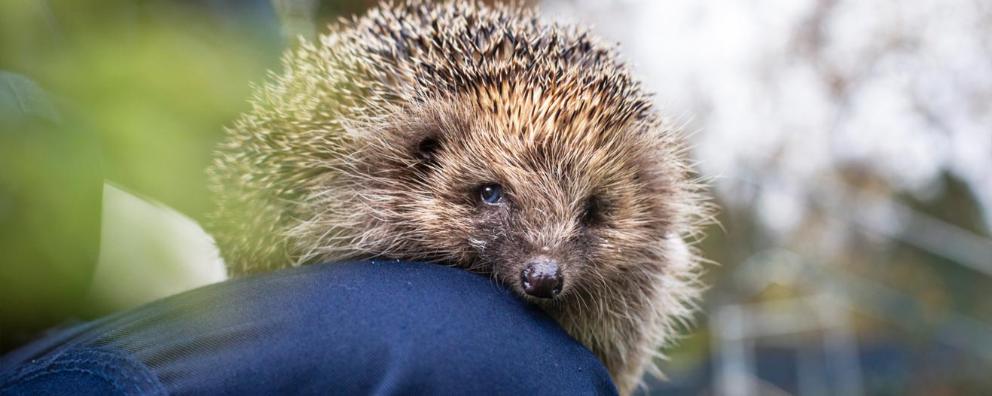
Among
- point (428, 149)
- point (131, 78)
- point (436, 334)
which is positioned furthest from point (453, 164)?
point (131, 78)

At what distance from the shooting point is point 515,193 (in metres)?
1.27

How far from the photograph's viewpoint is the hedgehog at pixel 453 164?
1292 mm

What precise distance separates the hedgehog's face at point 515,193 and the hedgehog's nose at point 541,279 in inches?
1.8

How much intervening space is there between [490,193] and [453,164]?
0.09 m

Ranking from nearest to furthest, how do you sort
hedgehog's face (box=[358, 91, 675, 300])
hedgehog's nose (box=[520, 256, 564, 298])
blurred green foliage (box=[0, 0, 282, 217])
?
blurred green foliage (box=[0, 0, 282, 217])
hedgehog's nose (box=[520, 256, 564, 298])
hedgehog's face (box=[358, 91, 675, 300])

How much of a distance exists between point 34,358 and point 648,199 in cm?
98

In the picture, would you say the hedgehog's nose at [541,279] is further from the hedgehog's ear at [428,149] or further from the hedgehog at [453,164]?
the hedgehog's ear at [428,149]

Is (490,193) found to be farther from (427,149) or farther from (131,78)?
(131,78)

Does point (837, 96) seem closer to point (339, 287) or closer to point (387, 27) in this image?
point (387, 27)

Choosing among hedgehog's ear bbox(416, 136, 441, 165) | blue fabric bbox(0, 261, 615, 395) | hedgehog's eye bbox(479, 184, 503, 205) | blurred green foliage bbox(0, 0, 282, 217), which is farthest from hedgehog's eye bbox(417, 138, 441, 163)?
blurred green foliage bbox(0, 0, 282, 217)

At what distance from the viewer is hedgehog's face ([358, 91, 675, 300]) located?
124cm

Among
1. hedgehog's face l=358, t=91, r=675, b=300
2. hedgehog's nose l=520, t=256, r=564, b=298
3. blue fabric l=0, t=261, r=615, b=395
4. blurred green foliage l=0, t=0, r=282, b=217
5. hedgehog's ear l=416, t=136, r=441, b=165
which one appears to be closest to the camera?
blurred green foliage l=0, t=0, r=282, b=217

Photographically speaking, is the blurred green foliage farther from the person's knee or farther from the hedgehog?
the hedgehog

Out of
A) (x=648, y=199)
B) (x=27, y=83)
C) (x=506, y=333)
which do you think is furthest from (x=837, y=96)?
(x=27, y=83)
